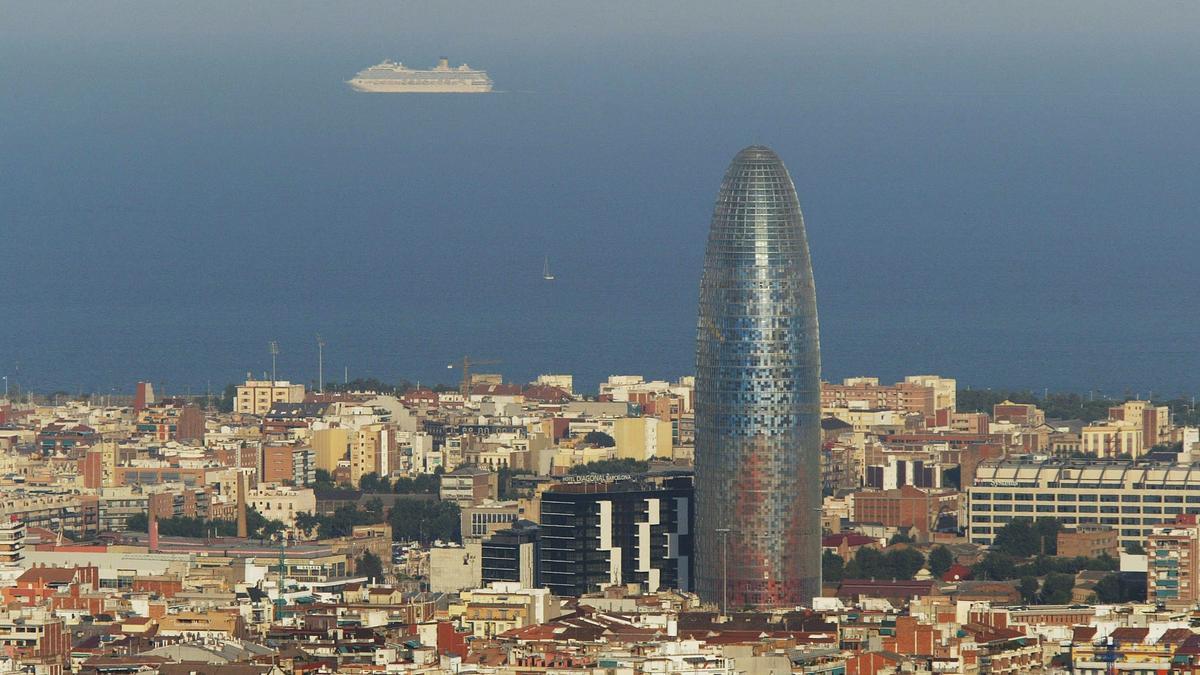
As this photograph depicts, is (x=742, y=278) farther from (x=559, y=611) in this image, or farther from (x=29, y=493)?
(x=29, y=493)

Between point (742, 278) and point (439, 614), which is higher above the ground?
point (742, 278)

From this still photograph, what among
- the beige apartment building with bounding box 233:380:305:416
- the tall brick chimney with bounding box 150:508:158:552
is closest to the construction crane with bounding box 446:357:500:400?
the beige apartment building with bounding box 233:380:305:416

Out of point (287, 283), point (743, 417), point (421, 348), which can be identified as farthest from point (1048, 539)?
point (287, 283)

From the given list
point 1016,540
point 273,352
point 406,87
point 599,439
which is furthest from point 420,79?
point 1016,540

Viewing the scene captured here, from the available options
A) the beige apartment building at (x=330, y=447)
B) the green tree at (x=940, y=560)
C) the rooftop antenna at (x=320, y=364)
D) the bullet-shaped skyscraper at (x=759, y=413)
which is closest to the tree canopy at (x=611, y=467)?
the beige apartment building at (x=330, y=447)

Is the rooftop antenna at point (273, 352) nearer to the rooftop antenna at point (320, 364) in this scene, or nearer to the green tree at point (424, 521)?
the rooftop antenna at point (320, 364)

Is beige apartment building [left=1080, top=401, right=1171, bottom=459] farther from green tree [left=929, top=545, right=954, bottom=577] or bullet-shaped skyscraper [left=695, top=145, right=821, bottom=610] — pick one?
bullet-shaped skyscraper [left=695, top=145, right=821, bottom=610]

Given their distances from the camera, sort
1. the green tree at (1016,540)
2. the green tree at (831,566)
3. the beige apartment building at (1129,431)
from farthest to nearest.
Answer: the beige apartment building at (1129,431) < the green tree at (1016,540) < the green tree at (831,566)
